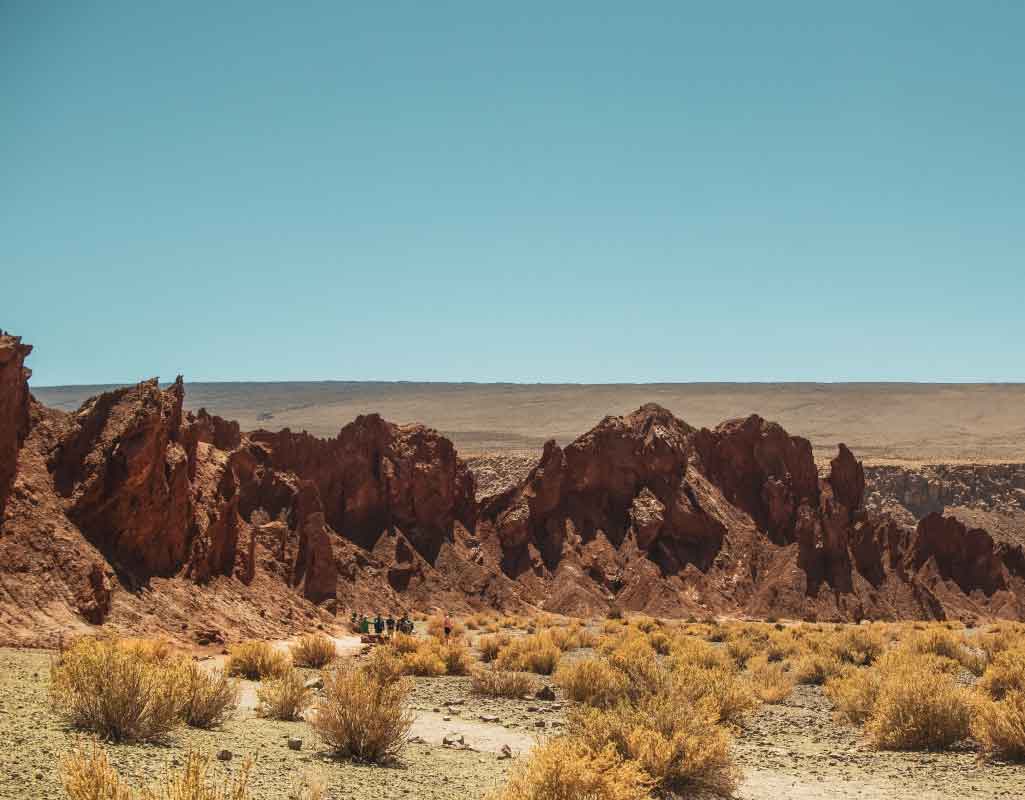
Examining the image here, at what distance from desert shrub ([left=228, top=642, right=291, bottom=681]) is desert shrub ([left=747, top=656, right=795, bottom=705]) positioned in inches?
361

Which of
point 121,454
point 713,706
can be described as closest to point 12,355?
point 121,454

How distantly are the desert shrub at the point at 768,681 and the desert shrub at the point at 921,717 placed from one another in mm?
4886

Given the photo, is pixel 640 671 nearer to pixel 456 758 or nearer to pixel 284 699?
pixel 456 758

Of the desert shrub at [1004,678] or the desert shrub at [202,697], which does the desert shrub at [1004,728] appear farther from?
the desert shrub at [202,697]

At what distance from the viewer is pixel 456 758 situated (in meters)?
13.8

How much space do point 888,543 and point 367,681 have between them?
47.3m

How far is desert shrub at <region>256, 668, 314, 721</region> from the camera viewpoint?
15.5 meters

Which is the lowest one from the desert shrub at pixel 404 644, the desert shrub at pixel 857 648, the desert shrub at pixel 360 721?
the desert shrub at pixel 857 648

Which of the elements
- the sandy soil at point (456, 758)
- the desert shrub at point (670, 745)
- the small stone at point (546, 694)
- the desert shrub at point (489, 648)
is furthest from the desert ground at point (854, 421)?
the desert shrub at point (670, 745)

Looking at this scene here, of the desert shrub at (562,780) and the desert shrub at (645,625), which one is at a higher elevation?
the desert shrub at (562,780)

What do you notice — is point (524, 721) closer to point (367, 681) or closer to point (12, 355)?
point (367, 681)

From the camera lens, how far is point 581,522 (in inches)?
2147

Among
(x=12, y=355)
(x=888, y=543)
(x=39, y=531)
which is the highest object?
(x=12, y=355)

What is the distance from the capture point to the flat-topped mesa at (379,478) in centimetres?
4859
